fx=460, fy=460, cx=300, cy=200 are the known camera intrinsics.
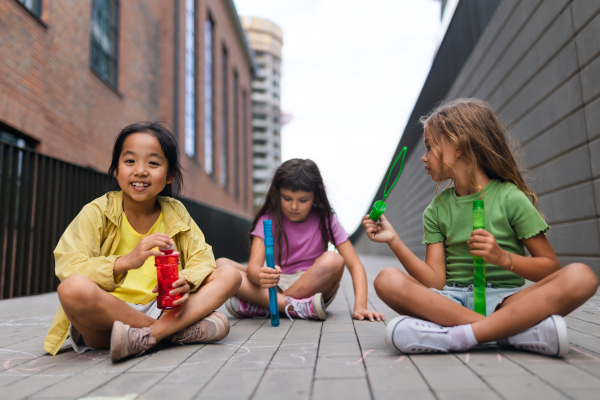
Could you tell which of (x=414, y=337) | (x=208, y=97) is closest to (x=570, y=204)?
(x=414, y=337)

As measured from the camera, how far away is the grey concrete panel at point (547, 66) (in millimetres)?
3955

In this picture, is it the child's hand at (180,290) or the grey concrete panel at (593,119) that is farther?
the grey concrete panel at (593,119)

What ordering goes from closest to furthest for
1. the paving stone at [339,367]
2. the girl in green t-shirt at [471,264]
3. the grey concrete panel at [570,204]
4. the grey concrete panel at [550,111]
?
the paving stone at [339,367] < the girl in green t-shirt at [471,264] < the grey concrete panel at [570,204] < the grey concrete panel at [550,111]

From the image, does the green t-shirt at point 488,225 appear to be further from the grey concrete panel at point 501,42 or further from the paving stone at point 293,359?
the grey concrete panel at point 501,42

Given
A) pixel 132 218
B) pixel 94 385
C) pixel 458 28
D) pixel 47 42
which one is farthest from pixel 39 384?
pixel 458 28

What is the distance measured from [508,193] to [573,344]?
2.13 feet

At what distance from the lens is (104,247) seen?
2.08m

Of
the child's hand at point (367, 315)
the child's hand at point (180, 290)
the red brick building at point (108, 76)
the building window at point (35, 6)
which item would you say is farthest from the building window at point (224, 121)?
the child's hand at point (180, 290)

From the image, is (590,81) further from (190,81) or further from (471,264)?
(190,81)

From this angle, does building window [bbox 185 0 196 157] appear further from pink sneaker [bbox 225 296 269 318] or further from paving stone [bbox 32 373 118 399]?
paving stone [bbox 32 373 118 399]

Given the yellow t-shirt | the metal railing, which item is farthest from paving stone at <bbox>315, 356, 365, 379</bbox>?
the metal railing

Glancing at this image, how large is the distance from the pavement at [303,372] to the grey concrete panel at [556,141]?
86.1 inches

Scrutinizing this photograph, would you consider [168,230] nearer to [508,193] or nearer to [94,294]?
[94,294]

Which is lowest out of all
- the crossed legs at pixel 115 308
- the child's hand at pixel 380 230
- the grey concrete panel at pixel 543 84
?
the crossed legs at pixel 115 308
